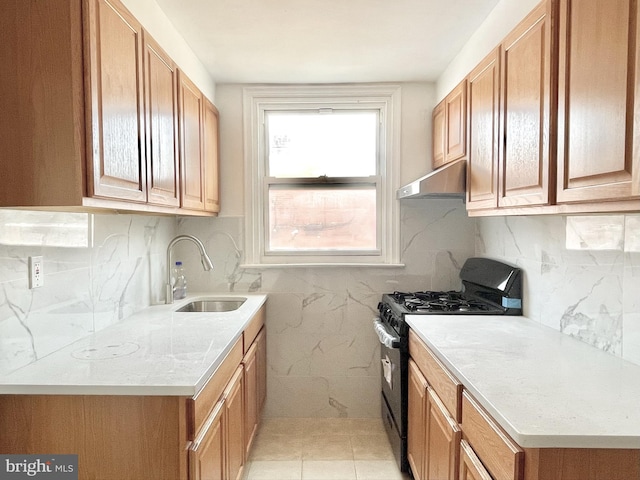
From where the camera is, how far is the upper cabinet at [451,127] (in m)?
2.29

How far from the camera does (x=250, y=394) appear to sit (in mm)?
2311

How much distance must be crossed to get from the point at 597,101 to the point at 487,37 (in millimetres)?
1088

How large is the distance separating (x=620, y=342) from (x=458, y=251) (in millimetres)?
1474

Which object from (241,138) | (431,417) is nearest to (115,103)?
(241,138)

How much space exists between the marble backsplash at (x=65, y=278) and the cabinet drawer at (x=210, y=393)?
636mm

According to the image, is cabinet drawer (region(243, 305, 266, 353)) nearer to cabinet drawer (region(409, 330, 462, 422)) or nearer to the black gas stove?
the black gas stove

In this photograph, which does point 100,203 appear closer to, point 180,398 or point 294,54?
point 180,398

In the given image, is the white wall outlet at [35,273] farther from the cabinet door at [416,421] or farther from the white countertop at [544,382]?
the cabinet door at [416,421]

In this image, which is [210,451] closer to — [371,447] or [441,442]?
[441,442]

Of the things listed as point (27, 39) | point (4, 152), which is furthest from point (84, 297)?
point (27, 39)

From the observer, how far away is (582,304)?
1.76 m

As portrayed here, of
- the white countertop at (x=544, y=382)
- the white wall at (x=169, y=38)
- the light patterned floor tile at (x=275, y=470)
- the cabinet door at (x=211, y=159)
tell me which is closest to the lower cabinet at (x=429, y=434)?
the white countertop at (x=544, y=382)

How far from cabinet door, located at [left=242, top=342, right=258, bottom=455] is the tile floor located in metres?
0.20

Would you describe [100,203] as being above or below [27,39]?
below
